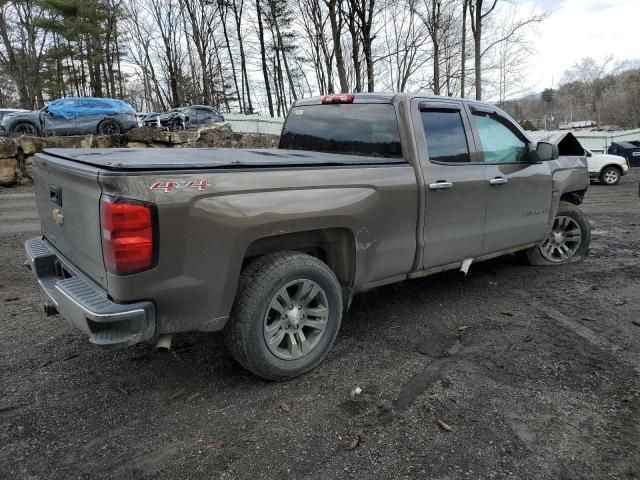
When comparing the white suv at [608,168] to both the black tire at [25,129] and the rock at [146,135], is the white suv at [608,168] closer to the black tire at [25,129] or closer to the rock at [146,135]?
the rock at [146,135]

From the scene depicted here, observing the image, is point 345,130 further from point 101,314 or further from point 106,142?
point 106,142

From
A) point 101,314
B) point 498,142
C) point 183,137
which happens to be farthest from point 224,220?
point 183,137

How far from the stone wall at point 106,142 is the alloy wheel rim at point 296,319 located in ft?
39.7

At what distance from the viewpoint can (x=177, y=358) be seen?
3.40m

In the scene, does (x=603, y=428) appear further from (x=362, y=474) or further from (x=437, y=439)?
(x=362, y=474)

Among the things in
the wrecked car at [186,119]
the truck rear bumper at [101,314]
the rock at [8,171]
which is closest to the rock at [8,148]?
the rock at [8,171]

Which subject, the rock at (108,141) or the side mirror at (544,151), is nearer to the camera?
the side mirror at (544,151)

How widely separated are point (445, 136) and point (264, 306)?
223 centimetres

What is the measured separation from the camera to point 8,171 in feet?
48.5

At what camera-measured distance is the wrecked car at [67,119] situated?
16359 millimetres

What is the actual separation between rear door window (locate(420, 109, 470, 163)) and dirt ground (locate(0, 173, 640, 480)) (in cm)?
141

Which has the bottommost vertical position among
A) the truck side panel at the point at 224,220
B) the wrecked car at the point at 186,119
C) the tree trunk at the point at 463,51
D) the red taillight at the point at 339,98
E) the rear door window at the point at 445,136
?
the truck side panel at the point at 224,220

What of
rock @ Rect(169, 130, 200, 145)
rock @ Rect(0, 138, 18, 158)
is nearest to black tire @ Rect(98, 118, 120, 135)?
rock @ Rect(169, 130, 200, 145)

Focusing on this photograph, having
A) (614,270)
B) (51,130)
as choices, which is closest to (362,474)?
(614,270)
